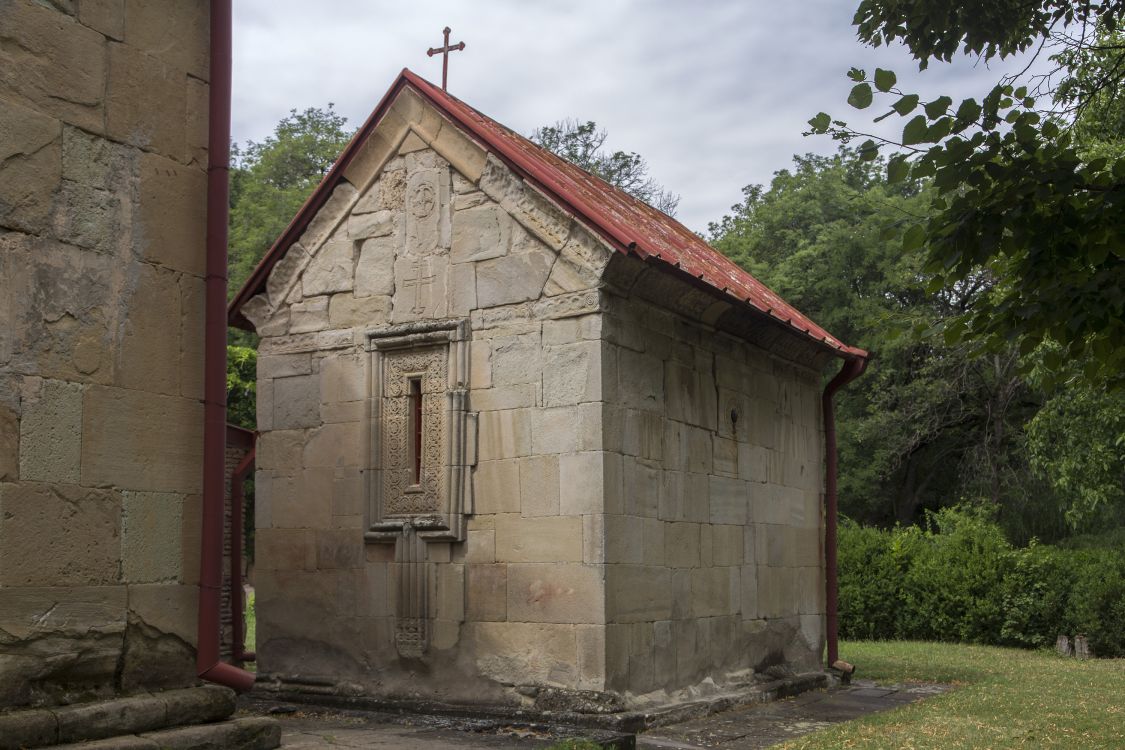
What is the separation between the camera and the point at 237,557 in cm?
1351

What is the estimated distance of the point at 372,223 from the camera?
11.3 metres

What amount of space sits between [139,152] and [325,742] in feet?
12.7

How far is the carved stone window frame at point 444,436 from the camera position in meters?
10.3

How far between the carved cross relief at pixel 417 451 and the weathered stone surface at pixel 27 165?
217 inches

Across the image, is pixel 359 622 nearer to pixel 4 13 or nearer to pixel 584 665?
pixel 584 665

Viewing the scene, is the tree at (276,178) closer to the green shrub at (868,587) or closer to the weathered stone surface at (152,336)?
the green shrub at (868,587)

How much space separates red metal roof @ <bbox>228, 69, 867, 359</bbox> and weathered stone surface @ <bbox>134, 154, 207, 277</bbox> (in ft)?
14.2

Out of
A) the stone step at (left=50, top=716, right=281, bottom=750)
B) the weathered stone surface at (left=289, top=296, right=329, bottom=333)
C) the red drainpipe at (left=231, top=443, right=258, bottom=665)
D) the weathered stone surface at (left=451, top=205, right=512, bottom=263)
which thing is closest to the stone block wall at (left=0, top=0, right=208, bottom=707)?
the stone step at (left=50, top=716, right=281, bottom=750)

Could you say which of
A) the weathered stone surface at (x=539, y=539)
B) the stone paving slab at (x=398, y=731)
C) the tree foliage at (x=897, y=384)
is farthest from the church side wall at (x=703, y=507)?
the tree foliage at (x=897, y=384)

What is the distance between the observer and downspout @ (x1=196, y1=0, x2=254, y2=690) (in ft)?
18.5

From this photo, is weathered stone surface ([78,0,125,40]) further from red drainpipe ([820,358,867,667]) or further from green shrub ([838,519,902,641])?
green shrub ([838,519,902,641])

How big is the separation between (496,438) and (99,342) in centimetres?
522

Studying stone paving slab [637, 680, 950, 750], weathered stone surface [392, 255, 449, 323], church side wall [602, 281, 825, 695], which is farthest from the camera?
weathered stone surface [392, 255, 449, 323]

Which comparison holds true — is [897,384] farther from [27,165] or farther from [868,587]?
[27,165]
